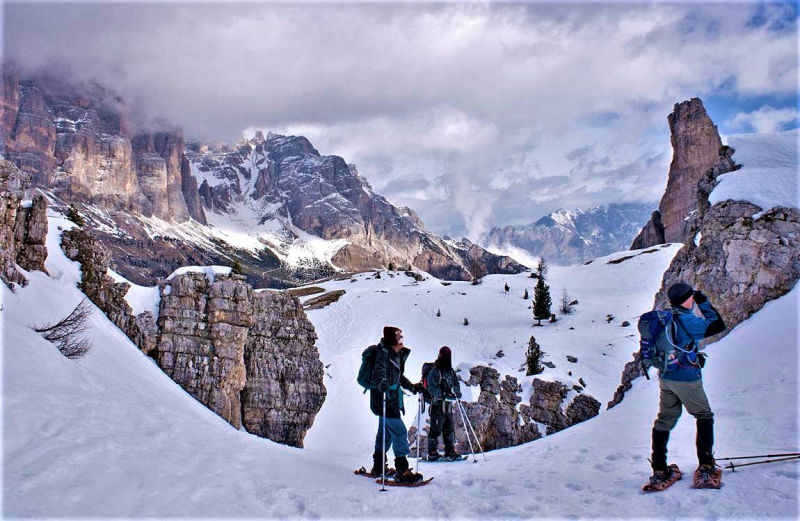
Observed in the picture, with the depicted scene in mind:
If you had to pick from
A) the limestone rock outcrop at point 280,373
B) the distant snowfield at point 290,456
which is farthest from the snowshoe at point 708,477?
the limestone rock outcrop at point 280,373

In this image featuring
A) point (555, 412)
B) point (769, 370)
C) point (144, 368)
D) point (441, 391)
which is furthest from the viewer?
point (555, 412)

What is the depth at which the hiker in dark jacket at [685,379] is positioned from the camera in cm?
584

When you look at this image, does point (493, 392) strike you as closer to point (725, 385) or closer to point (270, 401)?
point (270, 401)

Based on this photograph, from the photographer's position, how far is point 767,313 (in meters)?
12.2

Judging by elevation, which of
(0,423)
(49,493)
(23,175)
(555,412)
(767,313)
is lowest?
(555,412)

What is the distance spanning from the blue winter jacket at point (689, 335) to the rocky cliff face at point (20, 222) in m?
16.6

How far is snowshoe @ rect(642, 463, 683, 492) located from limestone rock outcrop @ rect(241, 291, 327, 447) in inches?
873

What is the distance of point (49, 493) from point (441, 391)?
301 inches

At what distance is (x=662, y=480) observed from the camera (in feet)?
19.2

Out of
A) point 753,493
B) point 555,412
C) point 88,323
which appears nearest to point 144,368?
point 88,323

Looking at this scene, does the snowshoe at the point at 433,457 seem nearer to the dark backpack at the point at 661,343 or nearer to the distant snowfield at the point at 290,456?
the distant snowfield at the point at 290,456

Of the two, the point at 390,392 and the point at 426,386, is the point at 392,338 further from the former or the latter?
the point at 426,386

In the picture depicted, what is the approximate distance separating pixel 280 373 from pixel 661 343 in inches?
929

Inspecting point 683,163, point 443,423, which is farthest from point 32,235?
point 683,163
